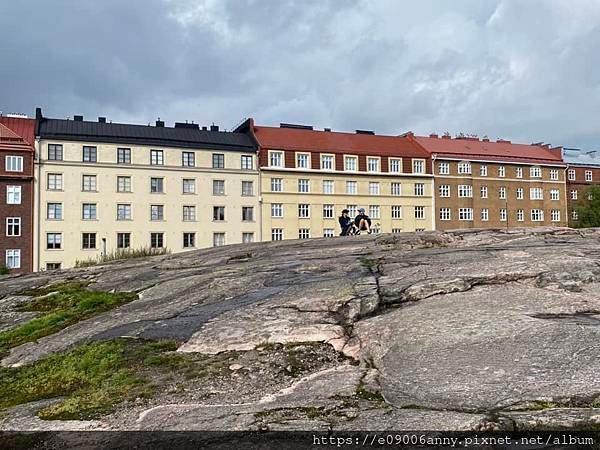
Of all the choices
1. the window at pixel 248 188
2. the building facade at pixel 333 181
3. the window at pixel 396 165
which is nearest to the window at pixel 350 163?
the building facade at pixel 333 181

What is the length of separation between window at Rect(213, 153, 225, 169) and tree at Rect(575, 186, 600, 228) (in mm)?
44009

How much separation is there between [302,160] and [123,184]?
2000 cm

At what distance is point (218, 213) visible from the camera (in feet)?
214

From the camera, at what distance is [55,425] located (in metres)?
6.56

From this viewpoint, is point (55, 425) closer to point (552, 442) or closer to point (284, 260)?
point (552, 442)

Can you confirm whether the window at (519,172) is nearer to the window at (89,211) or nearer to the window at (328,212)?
the window at (328,212)

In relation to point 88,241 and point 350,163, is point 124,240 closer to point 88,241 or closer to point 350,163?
point 88,241

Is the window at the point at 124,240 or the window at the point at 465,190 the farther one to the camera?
the window at the point at 465,190

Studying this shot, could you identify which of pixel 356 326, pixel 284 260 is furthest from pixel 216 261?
pixel 356 326

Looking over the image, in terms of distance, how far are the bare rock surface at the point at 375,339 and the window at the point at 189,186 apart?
160 feet

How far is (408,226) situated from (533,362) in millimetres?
65818

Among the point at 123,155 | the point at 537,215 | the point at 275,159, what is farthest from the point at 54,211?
the point at 537,215

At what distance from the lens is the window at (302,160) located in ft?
225

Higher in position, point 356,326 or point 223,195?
point 223,195
